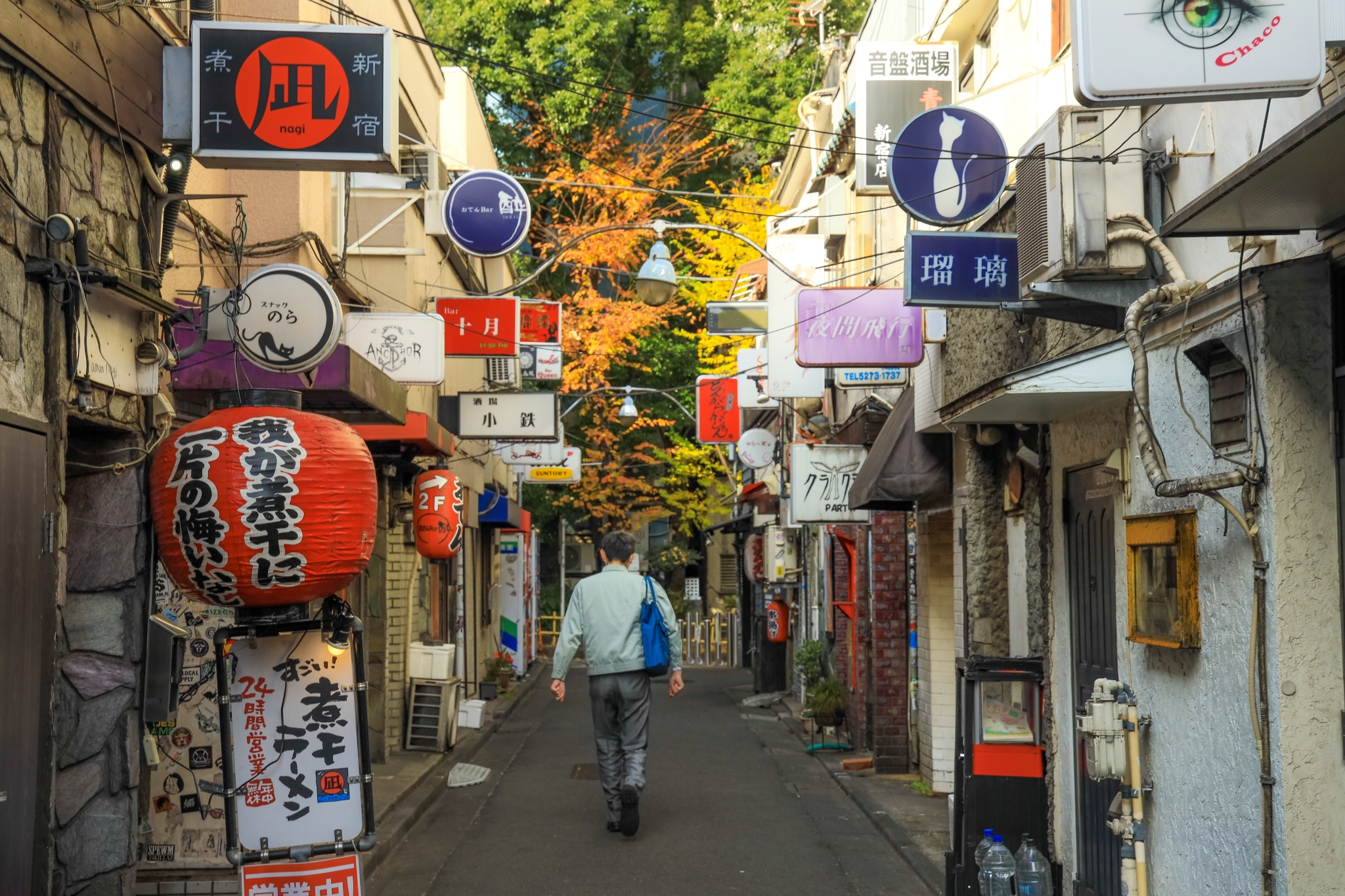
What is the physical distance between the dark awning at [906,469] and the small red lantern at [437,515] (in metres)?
4.54

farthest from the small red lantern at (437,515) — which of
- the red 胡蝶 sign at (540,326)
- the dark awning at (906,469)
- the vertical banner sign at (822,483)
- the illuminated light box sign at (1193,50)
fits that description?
the illuminated light box sign at (1193,50)

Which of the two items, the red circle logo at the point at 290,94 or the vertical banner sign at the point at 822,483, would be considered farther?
the vertical banner sign at the point at 822,483

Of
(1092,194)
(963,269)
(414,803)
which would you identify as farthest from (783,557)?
(1092,194)

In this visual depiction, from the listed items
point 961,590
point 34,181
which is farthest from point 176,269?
point 961,590

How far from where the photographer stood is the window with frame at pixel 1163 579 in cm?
573

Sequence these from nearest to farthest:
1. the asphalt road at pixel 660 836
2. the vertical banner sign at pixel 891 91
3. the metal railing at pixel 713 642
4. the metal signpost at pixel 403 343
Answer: the asphalt road at pixel 660 836 < the vertical banner sign at pixel 891 91 < the metal signpost at pixel 403 343 < the metal railing at pixel 713 642

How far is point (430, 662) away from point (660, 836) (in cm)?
533

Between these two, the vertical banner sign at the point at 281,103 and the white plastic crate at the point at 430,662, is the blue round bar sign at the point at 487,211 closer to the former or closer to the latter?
the white plastic crate at the point at 430,662

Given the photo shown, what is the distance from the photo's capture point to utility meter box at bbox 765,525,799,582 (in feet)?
73.8

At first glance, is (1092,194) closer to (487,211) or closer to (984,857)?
(984,857)

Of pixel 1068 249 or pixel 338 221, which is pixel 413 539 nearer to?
pixel 338 221

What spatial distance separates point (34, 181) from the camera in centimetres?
552

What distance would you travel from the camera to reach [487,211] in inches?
500

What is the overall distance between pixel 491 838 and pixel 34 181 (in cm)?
628
